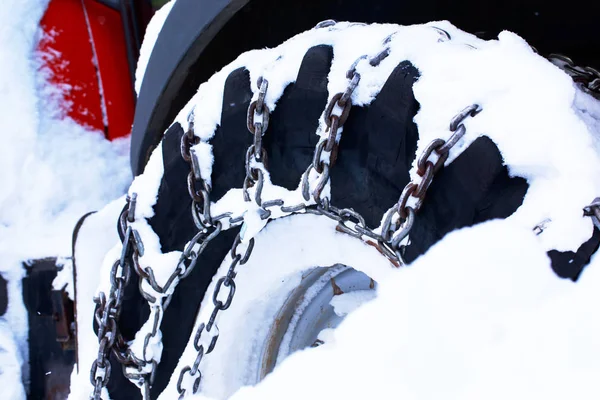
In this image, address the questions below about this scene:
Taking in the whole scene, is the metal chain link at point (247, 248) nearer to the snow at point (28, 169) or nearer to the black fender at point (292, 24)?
the black fender at point (292, 24)

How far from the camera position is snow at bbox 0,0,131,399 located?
4.80 ft

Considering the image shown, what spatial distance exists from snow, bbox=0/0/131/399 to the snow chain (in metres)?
0.42

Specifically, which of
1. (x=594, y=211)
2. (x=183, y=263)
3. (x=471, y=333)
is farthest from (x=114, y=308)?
(x=594, y=211)

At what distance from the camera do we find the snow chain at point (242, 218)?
78 cm

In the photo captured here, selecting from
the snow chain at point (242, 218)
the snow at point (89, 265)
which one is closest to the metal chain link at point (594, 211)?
the snow chain at point (242, 218)

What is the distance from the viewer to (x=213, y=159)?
105 centimetres

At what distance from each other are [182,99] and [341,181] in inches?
19.8

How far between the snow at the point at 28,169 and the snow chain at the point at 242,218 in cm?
42

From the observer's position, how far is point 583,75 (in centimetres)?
96

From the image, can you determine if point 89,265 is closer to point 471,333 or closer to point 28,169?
point 28,169

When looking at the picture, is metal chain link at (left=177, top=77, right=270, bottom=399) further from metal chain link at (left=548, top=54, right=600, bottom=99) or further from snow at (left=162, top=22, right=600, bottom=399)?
metal chain link at (left=548, top=54, right=600, bottom=99)

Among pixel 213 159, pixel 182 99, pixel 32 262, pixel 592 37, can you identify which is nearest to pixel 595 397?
pixel 213 159

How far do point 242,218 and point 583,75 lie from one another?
23.5 inches

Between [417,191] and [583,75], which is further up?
[583,75]
